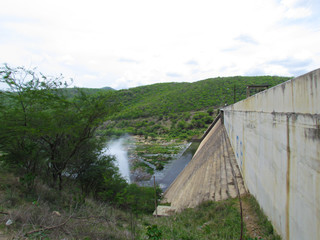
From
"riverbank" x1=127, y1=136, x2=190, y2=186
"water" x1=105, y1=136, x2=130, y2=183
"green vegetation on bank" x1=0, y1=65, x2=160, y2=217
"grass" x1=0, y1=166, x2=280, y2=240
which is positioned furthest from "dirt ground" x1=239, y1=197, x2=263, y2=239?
"riverbank" x1=127, y1=136, x2=190, y2=186

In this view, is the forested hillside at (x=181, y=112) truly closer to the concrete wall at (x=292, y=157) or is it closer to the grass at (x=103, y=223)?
the grass at (x=103, y=223)

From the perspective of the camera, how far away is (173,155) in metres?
35.8

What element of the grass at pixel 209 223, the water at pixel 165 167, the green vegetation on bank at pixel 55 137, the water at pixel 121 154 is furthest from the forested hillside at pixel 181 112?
the grass at pixel 209 223

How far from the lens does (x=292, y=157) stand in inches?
152

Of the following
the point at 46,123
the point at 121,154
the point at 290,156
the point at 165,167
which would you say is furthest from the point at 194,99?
the point at 290,156

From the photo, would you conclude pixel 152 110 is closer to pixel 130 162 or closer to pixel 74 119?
pixel 130 162

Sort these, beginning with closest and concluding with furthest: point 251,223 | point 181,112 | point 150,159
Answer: point 251,223 < point 150,159 < point 181,112

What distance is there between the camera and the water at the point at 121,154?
25578 millimetres

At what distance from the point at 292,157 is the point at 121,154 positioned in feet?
114

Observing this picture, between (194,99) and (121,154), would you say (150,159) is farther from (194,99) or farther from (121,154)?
(194,99)

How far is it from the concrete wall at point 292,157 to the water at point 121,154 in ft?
38.8

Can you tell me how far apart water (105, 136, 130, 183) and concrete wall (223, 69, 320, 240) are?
11.8m

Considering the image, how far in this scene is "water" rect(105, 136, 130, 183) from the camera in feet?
83.9

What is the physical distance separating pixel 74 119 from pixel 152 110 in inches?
2366
